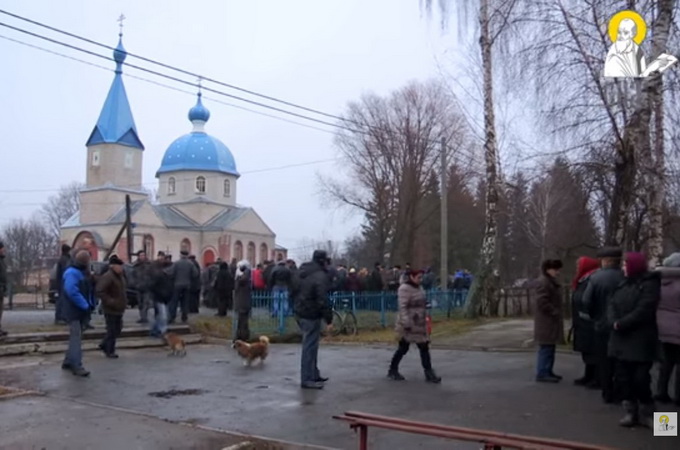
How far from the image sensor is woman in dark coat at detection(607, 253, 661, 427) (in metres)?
7.20

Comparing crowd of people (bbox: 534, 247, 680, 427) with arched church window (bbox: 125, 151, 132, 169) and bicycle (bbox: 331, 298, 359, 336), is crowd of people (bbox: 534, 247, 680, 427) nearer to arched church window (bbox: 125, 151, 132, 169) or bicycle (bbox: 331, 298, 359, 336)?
bicycle (bbox: 331, 298, 359, 336)

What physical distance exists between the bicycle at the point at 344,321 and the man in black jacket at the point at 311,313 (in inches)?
281

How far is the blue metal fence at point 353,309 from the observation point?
54.5 ft

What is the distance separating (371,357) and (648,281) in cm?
689

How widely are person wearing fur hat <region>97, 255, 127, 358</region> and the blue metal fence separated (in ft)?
10.9

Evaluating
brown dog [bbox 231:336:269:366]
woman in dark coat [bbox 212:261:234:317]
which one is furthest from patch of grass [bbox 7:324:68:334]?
woman in dark coat [bbox 212:261:234:317]

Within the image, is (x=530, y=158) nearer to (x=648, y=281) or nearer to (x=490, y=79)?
(x=490, y=79)

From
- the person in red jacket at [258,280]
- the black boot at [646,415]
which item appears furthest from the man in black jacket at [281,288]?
the black boot at [646,415]

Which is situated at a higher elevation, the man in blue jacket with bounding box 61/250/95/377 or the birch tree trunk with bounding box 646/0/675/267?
the birch tree trunk with bounding box 646/0/675/267

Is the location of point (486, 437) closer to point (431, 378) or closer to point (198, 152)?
point (431, 378)

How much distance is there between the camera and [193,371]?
11461 mm

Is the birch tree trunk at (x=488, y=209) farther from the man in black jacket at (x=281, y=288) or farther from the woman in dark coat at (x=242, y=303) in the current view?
the woman in dark coat at (x=242, y=303)

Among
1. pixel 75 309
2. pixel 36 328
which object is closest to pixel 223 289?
pixel 36 328

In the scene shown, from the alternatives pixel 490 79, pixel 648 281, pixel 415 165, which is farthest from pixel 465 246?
pixel 648 281
